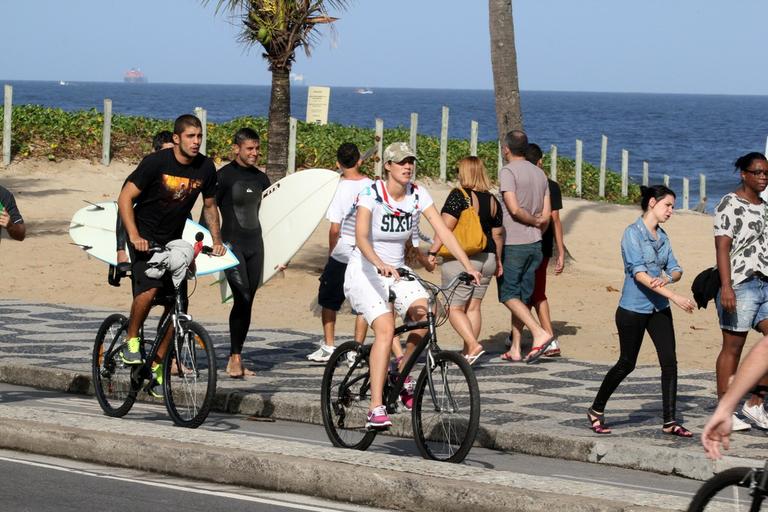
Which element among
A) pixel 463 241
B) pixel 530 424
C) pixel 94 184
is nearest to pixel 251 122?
pixel 94 184

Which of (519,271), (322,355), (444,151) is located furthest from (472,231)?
(444,151)

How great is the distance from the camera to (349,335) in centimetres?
1345

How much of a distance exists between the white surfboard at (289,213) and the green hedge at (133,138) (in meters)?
17.3

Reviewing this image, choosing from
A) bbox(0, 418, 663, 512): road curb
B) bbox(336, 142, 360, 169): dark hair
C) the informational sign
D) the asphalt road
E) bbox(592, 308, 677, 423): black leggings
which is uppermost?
the informational sign

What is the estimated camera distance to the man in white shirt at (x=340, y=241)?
10.7m

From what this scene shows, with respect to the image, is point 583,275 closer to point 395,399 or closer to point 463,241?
point 463,241

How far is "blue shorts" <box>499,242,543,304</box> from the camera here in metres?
12.0

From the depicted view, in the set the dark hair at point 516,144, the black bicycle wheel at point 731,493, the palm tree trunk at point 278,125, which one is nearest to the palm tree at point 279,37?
the palm tree trunk at point 278,125

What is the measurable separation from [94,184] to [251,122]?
7618 mm

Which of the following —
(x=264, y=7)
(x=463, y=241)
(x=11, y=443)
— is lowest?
(x=11, y=443)

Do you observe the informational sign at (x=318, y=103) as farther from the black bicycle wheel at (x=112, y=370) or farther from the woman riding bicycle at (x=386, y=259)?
the woman riding bicycle at (x=386, y=259)

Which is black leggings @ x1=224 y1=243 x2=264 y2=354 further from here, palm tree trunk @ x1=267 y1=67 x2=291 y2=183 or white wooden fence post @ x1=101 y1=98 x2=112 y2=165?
white wooden fence post @ x1=101 y1=98 x2=112 y2=165

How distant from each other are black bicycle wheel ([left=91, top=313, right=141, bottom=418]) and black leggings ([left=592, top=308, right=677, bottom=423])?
301cm

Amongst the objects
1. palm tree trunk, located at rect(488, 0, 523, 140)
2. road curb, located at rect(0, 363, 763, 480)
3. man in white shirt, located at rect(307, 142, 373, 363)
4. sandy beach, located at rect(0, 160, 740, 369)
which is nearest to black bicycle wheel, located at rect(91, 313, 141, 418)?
road curb, located at rect(0, 363, 763, 480)
